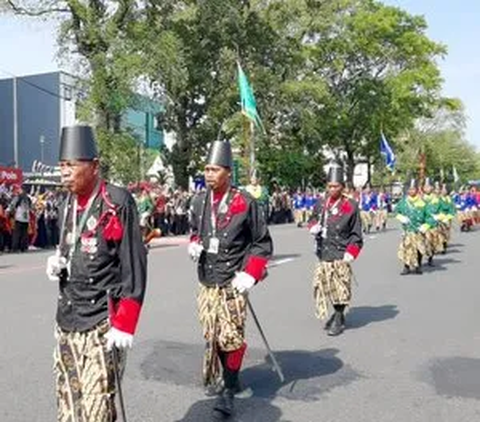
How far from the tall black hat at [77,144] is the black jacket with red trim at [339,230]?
5.27 metres

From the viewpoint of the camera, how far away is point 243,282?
5.49 meters

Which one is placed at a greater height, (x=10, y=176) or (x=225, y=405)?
(x=10, y=176)

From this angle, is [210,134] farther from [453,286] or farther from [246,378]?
[246,378]

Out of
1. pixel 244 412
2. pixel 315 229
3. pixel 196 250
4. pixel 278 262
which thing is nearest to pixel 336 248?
pixel 315 229

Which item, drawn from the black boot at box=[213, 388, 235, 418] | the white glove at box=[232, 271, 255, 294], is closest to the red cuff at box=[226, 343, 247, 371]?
the black boot at box=[213, 388, 235, 418]

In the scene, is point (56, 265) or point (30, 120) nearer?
point (56, 265)

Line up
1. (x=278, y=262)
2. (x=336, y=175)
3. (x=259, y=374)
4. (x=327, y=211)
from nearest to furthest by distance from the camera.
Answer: (x=259, y=374), (x=336, y=175), (x=327, y=211), (x=278, y=262)

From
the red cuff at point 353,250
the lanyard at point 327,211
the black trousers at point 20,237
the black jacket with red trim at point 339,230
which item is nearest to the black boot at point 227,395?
the red cuff at point 353,250

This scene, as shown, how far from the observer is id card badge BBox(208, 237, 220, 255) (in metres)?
5.74

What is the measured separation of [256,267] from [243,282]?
16 centimetres

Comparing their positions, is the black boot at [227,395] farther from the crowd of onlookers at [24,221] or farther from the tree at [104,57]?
the tree at [104,57]

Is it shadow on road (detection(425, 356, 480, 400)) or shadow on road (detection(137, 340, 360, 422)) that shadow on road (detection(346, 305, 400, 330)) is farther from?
shadow on road (detection(425, 356, 480, 400))

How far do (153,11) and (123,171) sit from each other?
19.9 ft

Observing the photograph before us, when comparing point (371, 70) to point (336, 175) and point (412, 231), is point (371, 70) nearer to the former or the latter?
point (412, 231)
